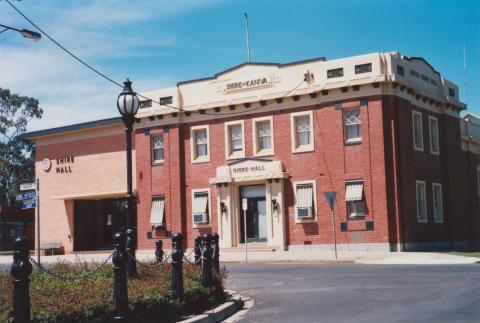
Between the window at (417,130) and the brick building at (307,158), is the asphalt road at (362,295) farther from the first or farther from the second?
the window at (417,130)

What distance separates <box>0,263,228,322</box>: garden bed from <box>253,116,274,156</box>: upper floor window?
1999cm

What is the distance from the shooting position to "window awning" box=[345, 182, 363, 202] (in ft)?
99.3

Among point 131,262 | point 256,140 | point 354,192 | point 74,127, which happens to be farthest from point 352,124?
point 131,262

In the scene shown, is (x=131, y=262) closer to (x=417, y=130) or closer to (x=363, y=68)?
(x=363, y=68)

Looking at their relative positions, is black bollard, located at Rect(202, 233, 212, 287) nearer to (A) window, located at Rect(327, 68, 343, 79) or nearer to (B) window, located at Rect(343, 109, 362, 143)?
(B) window, located at Rect(343, 109, 362, 143)

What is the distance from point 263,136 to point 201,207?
476cm

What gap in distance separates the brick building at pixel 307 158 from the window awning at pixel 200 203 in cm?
8

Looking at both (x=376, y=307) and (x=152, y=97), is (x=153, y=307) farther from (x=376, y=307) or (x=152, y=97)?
(x=152, y=97)

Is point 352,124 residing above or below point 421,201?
above

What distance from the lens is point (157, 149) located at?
121ft

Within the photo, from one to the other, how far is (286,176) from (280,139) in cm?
183

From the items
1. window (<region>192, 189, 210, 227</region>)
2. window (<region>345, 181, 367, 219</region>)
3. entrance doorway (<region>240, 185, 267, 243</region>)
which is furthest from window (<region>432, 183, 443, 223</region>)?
window (<region>192, 189, 210, 227</region>)

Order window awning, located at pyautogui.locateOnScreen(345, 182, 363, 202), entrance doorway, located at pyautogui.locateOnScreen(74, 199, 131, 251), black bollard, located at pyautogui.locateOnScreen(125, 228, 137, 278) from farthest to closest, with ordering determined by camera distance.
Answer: entrance doorway, located at pyautogui.locateOnScreen(74, 199, 131, 251), window awning, located at pyautogui.locateOnScreen(345, 182, 363, 202), black bollard, located at pyautogui.locateOnScreen(125, 228, 137, 278)

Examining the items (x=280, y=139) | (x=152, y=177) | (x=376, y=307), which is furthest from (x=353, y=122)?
(x=376, y=307)
